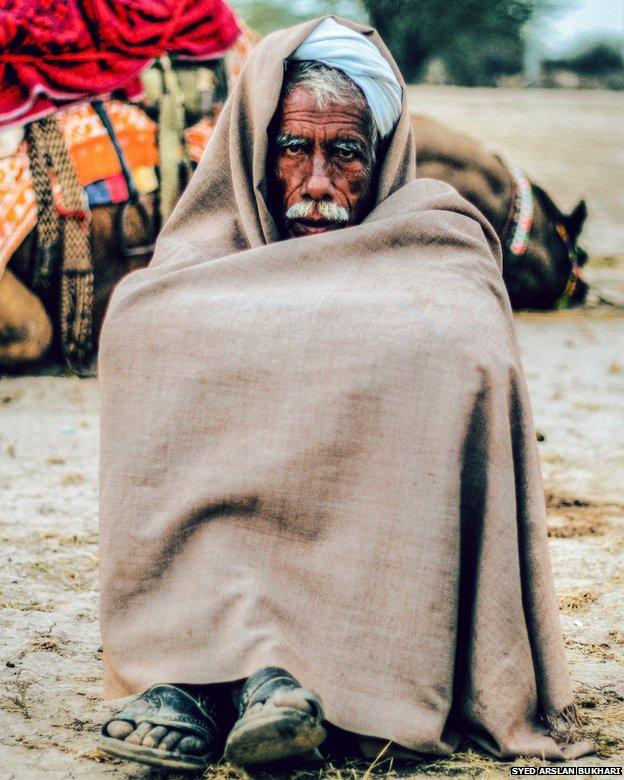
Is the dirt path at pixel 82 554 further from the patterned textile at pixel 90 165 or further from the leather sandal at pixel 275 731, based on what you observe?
the patterned textile at pixel 90 165

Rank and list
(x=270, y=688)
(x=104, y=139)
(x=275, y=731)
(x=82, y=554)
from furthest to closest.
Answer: (x=104, y=139)
(x=82, y=554)
(x=270, y=688)
(x=275, y=731)

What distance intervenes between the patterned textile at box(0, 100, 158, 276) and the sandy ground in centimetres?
80

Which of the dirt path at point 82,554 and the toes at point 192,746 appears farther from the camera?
the dirt path at point 82,554

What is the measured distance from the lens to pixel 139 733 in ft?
6.53

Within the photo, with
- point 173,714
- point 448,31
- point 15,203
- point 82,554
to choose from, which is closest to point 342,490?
point 173,714

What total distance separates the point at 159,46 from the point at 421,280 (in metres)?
3.92

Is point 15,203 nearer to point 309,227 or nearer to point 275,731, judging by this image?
point 309,227

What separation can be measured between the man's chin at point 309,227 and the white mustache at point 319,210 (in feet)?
0.03

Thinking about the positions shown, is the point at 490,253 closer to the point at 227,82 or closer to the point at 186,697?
the point at 186,697

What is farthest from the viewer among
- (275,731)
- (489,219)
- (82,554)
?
(489,219)

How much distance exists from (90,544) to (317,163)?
150 cm

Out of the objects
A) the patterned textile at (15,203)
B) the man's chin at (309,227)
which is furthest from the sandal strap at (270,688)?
the patterned textile at (15,203)

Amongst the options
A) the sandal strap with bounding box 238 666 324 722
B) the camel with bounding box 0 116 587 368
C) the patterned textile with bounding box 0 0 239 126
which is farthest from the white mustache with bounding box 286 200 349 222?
the camel with bounding box 0 116 587 368

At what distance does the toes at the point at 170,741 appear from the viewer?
1982 mm
